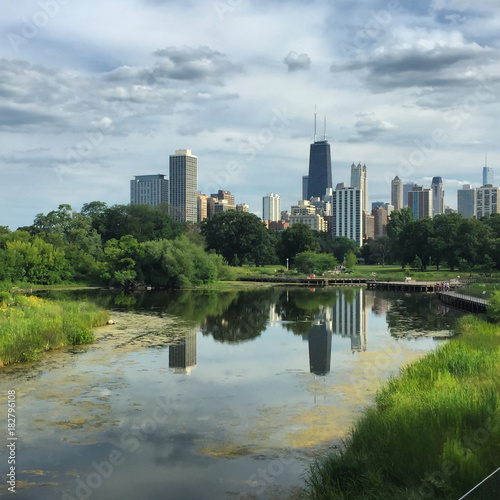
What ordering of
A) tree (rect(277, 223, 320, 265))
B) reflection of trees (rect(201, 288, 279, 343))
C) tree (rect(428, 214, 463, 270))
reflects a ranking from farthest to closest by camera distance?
tree (rect(277, 223, 320, 265)) < tree (rect(428, 214, 463, 270)) < reflection of trees (rect(201, 288, 279, 343))

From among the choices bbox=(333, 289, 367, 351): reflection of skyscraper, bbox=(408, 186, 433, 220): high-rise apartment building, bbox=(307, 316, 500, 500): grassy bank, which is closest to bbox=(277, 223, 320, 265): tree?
bbox=(333, 289, 367, 351): reflection of skyscraper

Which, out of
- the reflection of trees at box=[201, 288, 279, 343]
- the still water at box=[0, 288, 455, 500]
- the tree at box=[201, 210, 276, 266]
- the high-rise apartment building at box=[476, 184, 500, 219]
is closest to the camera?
the still water at box=[0, 288, 455, 500]

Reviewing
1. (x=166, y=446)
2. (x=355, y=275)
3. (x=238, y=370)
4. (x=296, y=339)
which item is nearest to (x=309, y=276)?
(x=355, y=275)

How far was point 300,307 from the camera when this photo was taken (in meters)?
43.2

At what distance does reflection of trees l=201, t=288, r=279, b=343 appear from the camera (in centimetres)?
2897

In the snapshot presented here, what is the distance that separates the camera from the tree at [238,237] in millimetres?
88625

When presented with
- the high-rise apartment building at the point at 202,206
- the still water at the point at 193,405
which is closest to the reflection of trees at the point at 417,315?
the still water at the point at 193,405

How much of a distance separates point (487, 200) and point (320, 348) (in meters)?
152

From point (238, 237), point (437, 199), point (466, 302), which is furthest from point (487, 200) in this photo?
point (466, 302)

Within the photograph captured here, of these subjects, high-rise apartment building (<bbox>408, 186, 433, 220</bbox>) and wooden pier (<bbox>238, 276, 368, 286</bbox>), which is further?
high-rise apartment building (<bbox>408, 186, 433, 220</bbox>)

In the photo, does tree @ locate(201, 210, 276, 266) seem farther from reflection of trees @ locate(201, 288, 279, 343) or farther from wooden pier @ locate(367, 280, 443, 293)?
reflection of trees @ locate(201, 288, 279, 343)

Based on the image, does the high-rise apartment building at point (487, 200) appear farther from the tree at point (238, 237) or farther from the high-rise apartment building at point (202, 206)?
the tree at point (238, 237)

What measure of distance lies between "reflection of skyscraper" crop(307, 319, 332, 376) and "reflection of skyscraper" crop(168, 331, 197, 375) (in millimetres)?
4454

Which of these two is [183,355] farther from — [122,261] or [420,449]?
[122,261]
